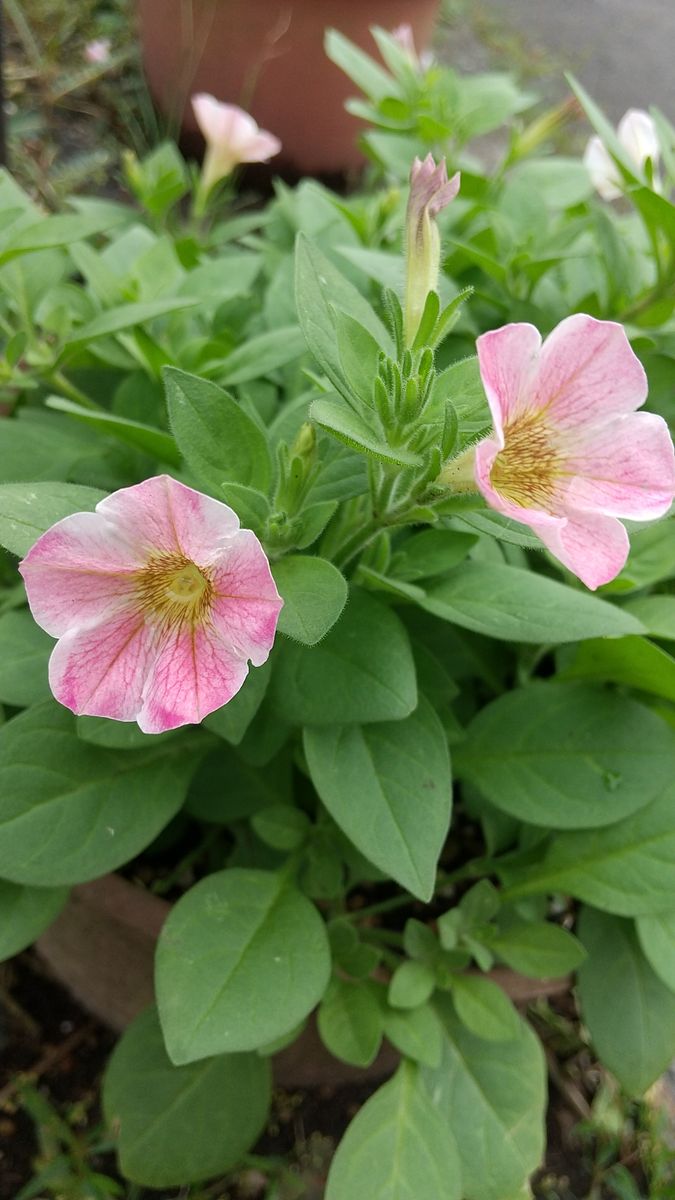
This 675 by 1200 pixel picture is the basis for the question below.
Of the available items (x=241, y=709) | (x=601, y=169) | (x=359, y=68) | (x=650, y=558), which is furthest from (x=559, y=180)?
(x=241, y=709)

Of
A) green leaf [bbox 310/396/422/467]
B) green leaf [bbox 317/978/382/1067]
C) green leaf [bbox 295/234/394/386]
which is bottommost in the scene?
green leaf [bbox 317/978/382/1067]

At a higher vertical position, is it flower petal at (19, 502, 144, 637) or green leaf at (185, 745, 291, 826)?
flower petal at (19, 502, 144, 637)

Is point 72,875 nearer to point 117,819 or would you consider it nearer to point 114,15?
point 117,819

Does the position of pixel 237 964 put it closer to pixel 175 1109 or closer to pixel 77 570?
pixel 175 1109

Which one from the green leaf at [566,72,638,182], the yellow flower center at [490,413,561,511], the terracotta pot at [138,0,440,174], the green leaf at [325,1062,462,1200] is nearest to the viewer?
the yellow flower center at [490,413,561,511]

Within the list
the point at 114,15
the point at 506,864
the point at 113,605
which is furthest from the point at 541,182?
the point at 114,15

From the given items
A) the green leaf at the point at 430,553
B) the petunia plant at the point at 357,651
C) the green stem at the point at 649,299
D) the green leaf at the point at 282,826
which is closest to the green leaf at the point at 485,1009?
the petunia plant at the point at 357,651

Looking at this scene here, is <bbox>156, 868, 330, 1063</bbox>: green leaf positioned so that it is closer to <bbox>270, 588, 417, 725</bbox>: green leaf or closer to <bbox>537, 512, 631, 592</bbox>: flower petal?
<bbox>270, 588, 417, 725</bbox>: green leaf

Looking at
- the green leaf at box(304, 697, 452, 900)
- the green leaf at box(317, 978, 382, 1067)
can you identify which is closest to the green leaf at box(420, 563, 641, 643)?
Result: the green leaf at box(304, 697, 452, 900)
